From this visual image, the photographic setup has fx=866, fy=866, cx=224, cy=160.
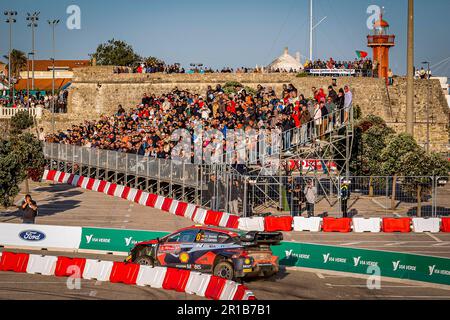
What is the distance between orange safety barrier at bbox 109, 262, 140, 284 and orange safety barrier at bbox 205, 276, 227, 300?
9.38ft

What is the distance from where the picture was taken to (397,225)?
3416 cm

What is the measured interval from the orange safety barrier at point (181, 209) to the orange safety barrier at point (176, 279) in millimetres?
15246

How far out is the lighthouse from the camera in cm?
6850

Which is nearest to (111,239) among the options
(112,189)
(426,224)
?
(426,224)

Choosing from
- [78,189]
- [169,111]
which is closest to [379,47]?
[169,111]

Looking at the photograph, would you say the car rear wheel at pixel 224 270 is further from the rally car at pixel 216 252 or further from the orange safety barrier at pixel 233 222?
the orange safety barrier at pixel 233 222

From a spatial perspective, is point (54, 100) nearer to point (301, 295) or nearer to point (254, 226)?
point (254, 226)

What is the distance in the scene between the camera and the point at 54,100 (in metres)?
70.3

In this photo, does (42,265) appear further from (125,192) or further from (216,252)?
(125,192)

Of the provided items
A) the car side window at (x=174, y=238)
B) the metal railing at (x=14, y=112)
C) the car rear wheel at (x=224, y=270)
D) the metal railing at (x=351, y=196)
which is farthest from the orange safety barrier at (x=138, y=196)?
the metal railing at (x=14, y=112)

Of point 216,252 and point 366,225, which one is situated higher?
point 216,252

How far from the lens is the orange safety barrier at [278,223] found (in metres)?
33.3

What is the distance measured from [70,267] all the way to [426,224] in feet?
51.5

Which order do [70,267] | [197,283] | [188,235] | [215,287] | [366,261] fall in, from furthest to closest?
[366,261], [70,267], [188,235], [197,283], [215,287]
